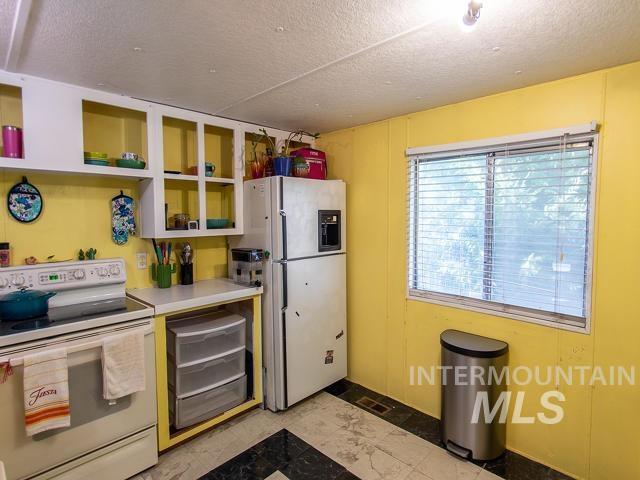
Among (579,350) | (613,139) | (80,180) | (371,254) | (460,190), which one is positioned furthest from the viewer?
(371,254)

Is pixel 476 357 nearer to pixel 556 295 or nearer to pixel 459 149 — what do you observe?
pixel 556 295

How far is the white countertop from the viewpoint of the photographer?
2.18 metres

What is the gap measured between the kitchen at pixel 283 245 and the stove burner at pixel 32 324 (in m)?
0.03

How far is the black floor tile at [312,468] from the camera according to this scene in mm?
2037

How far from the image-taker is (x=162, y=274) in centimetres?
258

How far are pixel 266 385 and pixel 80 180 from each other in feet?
6.60

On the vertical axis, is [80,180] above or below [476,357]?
above

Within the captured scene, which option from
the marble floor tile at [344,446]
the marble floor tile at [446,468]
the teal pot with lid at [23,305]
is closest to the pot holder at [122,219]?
the teal pot with lid at [23,305]

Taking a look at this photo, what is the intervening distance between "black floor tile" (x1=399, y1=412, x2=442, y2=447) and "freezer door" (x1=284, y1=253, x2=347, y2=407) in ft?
2.40

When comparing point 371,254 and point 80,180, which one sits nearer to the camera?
point 80,180

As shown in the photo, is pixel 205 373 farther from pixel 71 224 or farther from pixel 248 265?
pixel 71 224

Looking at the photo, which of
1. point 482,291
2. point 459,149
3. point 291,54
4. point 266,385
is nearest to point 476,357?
point 482,291

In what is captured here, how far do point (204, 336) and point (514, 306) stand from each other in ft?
6.91

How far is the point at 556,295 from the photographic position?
208cm
